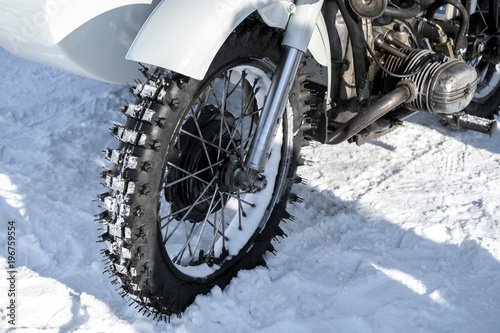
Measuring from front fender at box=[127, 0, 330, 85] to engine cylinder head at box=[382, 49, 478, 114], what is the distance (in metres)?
1.11

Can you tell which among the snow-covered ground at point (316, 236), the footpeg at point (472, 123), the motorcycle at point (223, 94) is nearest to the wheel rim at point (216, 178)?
the motorcycle at point (223, 94)

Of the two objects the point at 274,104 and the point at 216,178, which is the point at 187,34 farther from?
the point at 216,178

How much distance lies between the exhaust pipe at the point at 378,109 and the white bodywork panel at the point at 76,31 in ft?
3.61

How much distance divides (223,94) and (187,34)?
0.64 meters

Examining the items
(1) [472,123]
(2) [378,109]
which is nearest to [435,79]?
(2) [378,109]

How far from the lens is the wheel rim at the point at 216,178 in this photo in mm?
2441

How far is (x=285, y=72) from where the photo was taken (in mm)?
2201

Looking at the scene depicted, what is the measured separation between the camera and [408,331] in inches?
92.0

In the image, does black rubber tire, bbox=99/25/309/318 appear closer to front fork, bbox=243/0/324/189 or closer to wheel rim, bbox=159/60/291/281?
wheel rim, bbox=159/60/291/281

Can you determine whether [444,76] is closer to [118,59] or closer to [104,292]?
[118,59]

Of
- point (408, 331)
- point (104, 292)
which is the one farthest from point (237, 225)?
point (408, 331)

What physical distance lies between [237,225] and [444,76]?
1.25 m

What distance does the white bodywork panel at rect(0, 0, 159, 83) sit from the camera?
1919 mm

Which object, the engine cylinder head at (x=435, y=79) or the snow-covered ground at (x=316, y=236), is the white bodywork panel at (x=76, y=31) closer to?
the snow-covered ground at (x=316, y=236)
